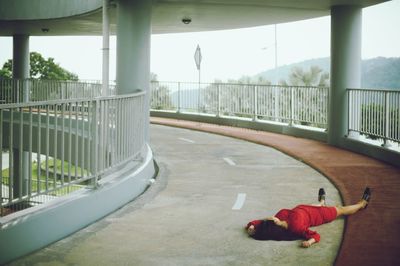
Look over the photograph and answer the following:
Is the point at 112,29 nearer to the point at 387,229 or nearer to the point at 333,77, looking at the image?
the point at 333,77

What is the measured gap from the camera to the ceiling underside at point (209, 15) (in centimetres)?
1584

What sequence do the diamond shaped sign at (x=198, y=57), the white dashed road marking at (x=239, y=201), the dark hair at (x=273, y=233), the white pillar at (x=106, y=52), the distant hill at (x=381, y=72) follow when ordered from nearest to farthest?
the dark hair at (x=273, y=233), the white dashed road marking at (x=239, y=201), the white pillar at (x=106, y=52), the diamond shaped sign at (x=198, y=57), the distant hill at (x=381, y=72)

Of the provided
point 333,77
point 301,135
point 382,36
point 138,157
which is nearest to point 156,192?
point 138,157

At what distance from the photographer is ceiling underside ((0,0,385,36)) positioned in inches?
624

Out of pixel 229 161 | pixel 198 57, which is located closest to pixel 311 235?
pixel 229 161

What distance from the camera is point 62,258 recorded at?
18.8 ft

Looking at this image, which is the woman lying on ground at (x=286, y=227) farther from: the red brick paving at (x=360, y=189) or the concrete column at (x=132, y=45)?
the concrete column at (x=132, y=45)

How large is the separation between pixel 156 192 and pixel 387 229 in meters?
4.12

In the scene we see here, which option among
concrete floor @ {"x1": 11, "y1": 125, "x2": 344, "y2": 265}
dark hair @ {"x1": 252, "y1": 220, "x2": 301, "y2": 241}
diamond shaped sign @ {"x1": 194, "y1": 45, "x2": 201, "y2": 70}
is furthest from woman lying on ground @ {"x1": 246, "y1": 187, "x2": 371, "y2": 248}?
diamond shaped sign @ {"x1": 194, "y1": 45, "x2": 201, "y2": 70}

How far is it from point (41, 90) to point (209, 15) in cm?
1236

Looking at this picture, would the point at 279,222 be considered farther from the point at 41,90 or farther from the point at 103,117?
the point at 41,90

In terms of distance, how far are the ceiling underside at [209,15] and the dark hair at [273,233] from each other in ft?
32.2

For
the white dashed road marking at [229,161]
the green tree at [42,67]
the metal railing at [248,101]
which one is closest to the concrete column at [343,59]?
the metal railing at [248,101]

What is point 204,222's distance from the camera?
736 centimetres
